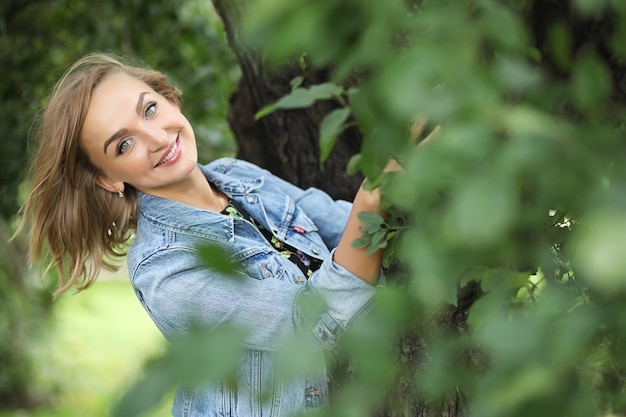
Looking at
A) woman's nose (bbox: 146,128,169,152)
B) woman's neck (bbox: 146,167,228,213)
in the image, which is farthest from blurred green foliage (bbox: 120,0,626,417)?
woman's neck (bbox: 146,167,228,213)

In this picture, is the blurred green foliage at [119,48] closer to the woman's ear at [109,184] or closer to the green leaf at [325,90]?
the woman's ear at [109,184]

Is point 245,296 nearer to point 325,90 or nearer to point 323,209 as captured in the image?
point 323,209

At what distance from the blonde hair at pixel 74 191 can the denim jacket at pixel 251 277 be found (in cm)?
15

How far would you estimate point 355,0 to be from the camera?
638mm

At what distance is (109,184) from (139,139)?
226mm

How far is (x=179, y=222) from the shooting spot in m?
1.97

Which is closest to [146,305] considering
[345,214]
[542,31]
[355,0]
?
[345,214]

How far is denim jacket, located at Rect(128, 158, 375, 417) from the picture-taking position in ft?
5.42

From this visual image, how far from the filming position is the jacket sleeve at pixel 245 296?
5.11 feet

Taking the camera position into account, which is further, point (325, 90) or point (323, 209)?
point (323, 209)

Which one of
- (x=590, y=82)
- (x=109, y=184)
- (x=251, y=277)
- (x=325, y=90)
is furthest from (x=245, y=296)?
(x=590, y=82)

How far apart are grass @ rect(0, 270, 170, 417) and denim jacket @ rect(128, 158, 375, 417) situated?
11.1ft

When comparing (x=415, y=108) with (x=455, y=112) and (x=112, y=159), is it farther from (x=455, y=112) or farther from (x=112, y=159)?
(x=112, y=159)

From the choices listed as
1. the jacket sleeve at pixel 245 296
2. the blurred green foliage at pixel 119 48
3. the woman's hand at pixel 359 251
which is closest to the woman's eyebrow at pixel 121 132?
the jacket sleeve at pixel 245 296
